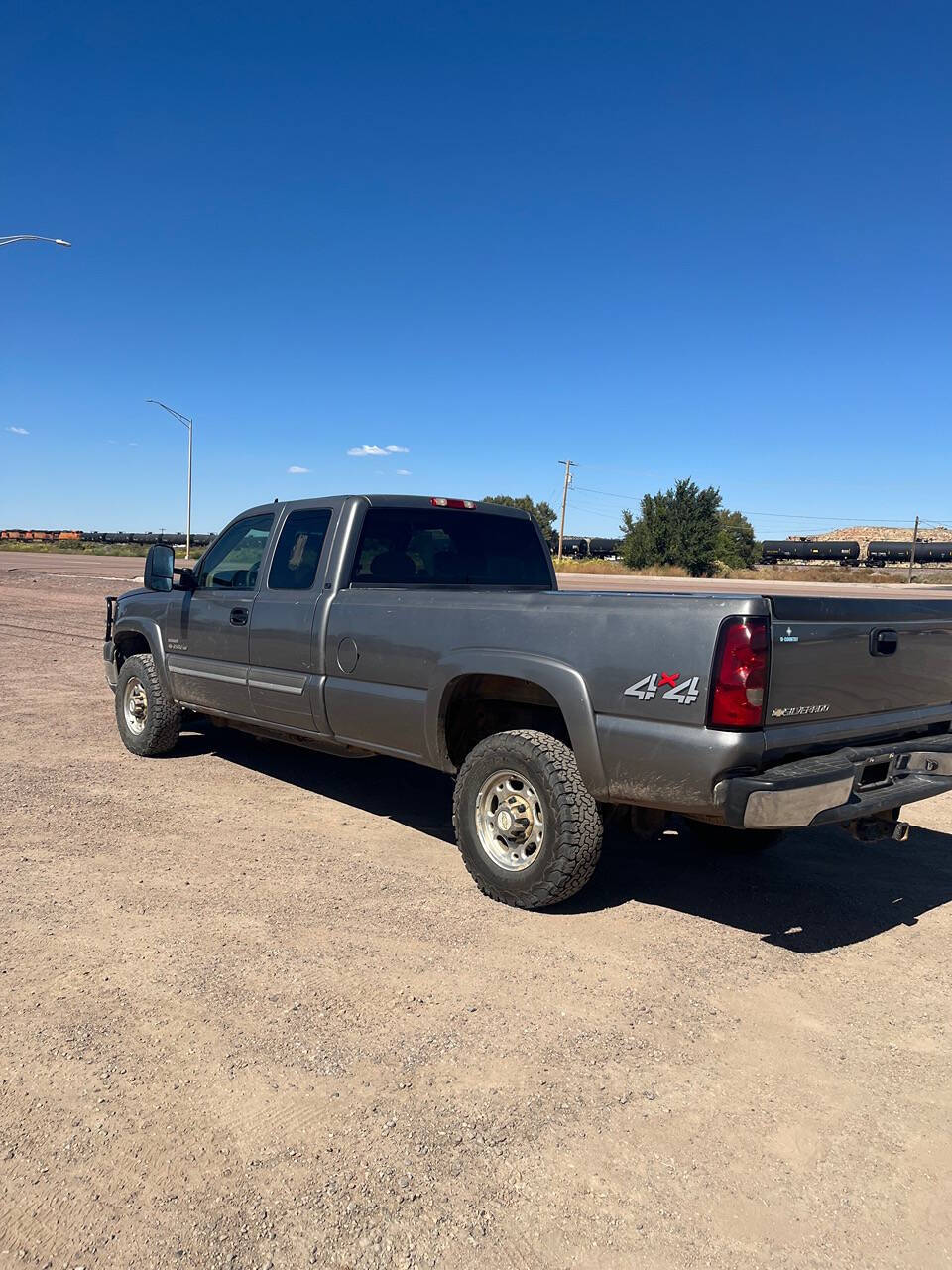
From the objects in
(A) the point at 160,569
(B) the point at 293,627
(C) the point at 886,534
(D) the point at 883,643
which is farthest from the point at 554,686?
(C) the point at 886,534

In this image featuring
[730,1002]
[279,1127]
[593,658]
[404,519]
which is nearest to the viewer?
[279,1127]

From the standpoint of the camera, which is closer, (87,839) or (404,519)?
(87,839)

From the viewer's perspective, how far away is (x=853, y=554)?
77.8 m

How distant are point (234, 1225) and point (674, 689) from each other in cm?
234

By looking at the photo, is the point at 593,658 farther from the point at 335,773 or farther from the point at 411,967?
the point at 335,773

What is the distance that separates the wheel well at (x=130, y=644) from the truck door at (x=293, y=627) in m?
2.23

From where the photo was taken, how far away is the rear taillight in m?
3.60

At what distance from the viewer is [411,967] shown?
12.4ft

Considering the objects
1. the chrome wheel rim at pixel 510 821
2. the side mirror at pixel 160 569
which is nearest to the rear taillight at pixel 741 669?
the chrome wheel rim at pixel 510 821

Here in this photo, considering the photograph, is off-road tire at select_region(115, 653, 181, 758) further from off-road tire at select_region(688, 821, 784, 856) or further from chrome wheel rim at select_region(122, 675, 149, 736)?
off-road tire at select_region(688, 821, 784, 856)

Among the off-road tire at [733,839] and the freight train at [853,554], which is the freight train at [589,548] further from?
the off-road tire at [733,839]

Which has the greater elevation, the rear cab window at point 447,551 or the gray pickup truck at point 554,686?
the rear cab window at point 447,551

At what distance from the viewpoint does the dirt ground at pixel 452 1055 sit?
235 cm

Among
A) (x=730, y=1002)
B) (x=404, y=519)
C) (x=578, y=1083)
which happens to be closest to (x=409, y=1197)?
(x=578, y=1083)
